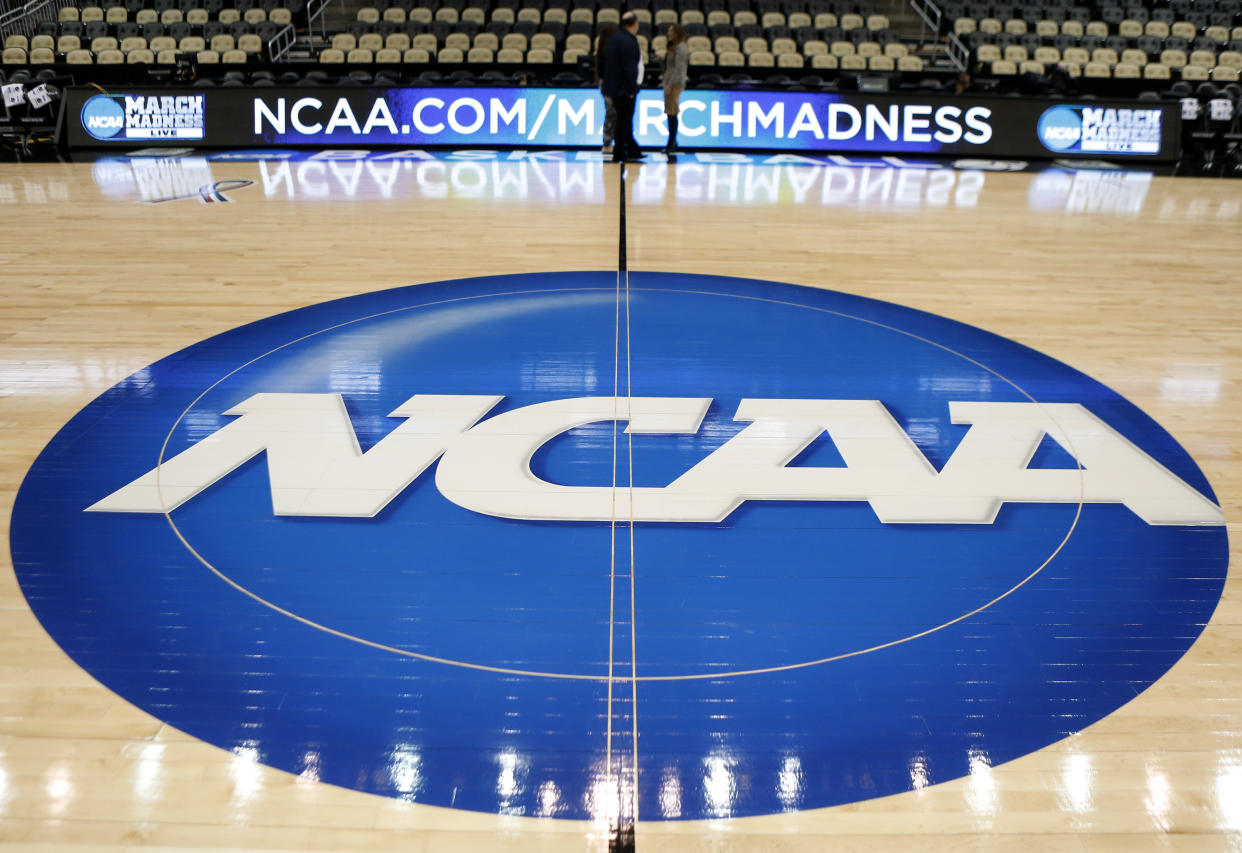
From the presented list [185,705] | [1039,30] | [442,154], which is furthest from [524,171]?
[1039,30]

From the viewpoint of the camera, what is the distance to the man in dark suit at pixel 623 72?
35.5 ft

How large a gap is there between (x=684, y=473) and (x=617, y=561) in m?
0.73

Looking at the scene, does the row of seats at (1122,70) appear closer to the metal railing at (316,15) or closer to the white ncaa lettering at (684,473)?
the metal railing at (316,15)

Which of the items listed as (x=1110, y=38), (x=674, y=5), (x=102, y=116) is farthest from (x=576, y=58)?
(x=1110, y=38)

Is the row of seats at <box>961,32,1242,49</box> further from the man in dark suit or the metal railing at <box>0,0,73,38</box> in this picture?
the metal railing at <box>0,0,73,38</box>

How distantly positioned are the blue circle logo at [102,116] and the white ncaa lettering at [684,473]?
9751 millimetres

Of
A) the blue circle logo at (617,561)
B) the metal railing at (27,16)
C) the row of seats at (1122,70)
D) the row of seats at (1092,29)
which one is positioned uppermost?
the metal railing at (27,16)

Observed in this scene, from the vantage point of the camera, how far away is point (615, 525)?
3.53 m

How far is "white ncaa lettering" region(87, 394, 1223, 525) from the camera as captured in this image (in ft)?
12.0

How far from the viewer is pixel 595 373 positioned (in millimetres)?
4902

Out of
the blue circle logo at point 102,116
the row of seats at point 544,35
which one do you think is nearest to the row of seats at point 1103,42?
the row of seats at point 544,35

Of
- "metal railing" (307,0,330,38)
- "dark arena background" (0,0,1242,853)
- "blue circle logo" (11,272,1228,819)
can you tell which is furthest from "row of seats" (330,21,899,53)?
"blue circle logo" (11,272,1228,819)

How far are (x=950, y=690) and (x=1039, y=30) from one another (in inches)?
685

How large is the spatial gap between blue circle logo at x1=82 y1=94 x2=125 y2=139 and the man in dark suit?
6.42 metres
